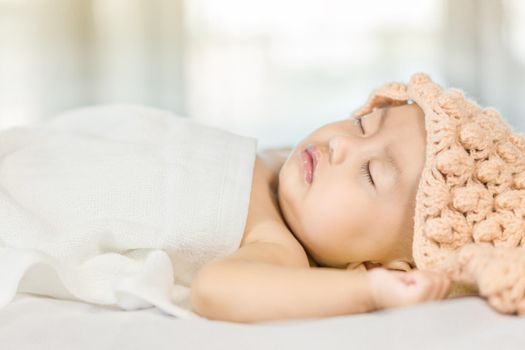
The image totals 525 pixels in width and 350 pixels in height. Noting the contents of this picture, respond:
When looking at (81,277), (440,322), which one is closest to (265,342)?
(440,322)

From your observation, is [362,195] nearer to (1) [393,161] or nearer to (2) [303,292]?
(1) [393,161]

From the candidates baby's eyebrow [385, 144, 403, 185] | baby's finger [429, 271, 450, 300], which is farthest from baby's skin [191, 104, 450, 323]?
baby's finger [429, 271, 450, 300]

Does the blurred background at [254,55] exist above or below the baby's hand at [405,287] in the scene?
below

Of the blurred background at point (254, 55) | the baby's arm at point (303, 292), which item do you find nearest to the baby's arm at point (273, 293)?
the baby's arm at point (303, 292)

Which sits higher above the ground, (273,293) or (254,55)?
(273,293)

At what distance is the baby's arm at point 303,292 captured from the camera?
0.93 metres

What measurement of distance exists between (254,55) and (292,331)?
3520mm

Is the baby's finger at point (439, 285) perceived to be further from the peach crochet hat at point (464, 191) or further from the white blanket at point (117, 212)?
the white blanket at point (117, 212)

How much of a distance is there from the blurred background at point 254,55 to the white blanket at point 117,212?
268 centimetres

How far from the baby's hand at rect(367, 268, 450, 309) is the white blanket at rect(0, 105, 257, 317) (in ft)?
0.86

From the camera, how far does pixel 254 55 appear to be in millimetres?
4262

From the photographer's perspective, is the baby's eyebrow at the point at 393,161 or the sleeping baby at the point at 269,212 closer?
the sleeping baby at the point at 269,212

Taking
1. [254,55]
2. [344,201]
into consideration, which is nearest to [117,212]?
[344,201]

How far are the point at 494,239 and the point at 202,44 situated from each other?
3.32 m
